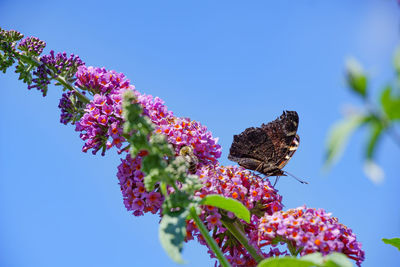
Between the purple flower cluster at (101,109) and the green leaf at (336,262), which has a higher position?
the purple flower cluster at (101,109)

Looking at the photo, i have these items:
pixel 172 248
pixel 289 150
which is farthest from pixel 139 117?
pixel 289 150

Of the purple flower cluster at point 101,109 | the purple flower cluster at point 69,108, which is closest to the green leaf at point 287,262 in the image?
the purple flower cluster at point 101,109

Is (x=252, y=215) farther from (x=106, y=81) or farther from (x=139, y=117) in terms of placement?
(x=106, y=81)

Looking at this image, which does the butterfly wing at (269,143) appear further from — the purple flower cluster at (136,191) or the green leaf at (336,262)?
the green leaf at (336,262)

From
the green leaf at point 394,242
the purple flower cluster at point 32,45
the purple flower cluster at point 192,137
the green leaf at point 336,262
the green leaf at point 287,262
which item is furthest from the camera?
the purple flower cluster at point 32,45

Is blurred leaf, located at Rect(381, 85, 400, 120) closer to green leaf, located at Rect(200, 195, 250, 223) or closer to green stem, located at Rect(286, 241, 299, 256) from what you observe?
green leaf, located at Rect(200, 195, 250, 223)

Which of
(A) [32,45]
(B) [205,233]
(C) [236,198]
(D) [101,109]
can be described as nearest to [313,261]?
(B) [205,233]

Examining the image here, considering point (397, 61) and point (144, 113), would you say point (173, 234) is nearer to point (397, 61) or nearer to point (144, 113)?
point (397, 61)
